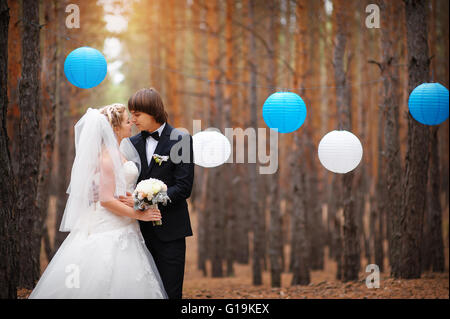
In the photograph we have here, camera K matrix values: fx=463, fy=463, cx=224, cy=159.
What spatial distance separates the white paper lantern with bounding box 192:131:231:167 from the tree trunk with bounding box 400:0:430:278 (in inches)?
123

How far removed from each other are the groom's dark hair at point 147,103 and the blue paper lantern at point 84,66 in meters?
1.87

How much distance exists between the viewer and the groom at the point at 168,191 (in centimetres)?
404

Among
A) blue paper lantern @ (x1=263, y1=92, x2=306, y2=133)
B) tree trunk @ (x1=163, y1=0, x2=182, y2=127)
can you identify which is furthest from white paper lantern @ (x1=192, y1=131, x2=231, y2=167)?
tree trunk @ (x1=163, y1=0, x2=182, y2=127)

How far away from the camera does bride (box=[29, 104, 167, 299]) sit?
3713 mm

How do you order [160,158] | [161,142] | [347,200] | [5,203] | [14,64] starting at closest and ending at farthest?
[160,158], [161,142], [5,203], [14,64], [347,200]

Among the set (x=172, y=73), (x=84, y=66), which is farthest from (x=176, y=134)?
(x=172, y=73)

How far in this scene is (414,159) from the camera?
292 inches

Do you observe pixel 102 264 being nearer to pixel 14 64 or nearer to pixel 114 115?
pixel 114 115

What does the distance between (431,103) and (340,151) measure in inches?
47.6

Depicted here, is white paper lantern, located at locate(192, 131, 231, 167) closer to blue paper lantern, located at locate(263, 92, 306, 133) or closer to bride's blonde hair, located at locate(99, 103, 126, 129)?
blue paper lantern, located at locate(263, 92, 306, 133)

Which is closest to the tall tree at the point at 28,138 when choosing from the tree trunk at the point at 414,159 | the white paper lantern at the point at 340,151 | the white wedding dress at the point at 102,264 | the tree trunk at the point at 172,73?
the white wedding dress at the point at 102,264

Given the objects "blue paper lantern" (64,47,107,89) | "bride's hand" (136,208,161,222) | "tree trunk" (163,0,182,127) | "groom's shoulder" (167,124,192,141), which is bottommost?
"bride's hand" (136,208,161,222)
